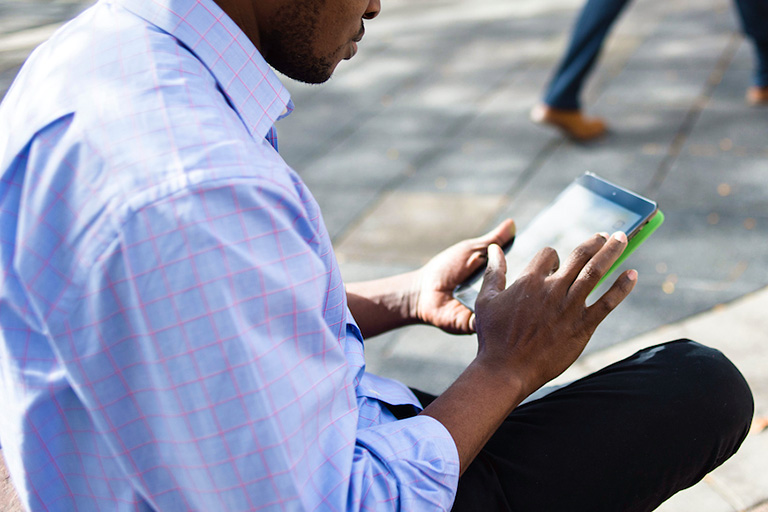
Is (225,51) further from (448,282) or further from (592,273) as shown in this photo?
(448,282)

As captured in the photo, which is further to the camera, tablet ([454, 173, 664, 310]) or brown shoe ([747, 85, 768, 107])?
brown shoe ([747, 85, 768, 107])

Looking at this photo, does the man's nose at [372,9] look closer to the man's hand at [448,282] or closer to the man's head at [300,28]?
the man's head at [300,28]

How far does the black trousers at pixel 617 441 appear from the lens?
1327mm

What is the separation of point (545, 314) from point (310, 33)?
62 centimetres

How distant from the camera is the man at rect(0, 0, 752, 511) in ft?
3.00

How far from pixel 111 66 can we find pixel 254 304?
15.0 inches

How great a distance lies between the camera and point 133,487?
102 cm

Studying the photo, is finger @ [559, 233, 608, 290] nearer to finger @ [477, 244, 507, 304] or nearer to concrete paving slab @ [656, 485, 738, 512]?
finger @ [477, 244, 507, 304]

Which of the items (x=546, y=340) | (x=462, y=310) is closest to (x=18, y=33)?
(x=462, y=310)

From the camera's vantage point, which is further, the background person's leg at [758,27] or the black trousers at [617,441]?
the background person's leg at [758,27]

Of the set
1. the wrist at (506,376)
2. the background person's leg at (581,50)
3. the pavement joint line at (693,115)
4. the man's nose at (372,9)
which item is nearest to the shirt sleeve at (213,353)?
the wrist at (506,376)

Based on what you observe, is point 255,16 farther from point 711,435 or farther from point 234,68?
point 711,435

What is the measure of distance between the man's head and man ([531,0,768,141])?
3.34 m

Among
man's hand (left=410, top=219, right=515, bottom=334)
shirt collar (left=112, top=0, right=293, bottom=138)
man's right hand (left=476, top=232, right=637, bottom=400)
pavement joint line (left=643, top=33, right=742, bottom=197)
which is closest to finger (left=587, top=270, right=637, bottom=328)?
man's right hand (left=476, top=232, right=637, bottom=400)
